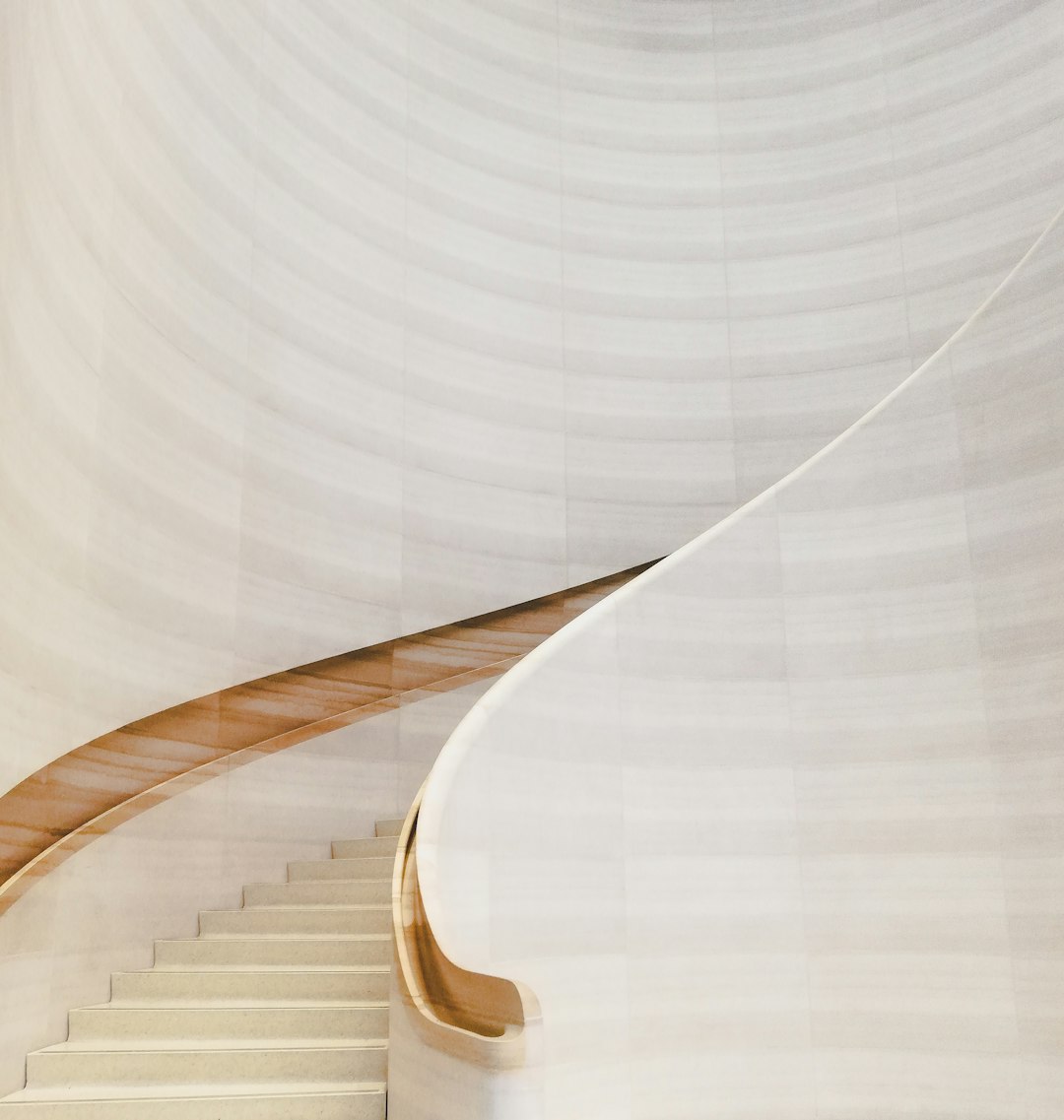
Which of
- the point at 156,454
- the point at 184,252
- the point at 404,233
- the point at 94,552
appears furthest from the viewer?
the point at 404,233

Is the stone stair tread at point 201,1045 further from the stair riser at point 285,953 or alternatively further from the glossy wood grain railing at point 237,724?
the glossy wood grain railing at point 237,724

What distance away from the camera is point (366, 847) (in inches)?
174

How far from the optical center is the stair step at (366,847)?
4352 millimetres

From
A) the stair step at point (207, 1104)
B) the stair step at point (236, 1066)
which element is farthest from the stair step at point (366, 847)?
the stair step at point (207, 1104)

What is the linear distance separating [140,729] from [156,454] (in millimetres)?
902

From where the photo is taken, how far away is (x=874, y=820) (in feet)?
12.2

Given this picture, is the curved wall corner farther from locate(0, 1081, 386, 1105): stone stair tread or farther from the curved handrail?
locate(0, 1081, 386, 1105): stone stair tread

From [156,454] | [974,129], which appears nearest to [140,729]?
[156,454]

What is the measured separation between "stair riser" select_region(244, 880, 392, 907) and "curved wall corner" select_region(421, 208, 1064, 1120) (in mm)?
704

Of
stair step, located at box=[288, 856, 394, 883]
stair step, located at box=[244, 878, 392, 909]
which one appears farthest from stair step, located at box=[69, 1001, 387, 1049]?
stair step, located at box=[288, 856, 394, 883]

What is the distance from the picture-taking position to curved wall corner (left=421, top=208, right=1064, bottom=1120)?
3486mm

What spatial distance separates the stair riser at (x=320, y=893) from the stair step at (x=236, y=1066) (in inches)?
30.4

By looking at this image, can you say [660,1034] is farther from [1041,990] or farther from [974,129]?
[974,129]

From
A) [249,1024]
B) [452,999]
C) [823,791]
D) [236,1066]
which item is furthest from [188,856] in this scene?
[823,791]
